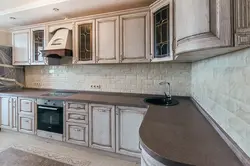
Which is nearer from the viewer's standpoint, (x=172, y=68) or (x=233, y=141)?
(x=233, y=141)

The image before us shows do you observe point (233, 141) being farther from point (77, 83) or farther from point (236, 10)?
point (77, 83)

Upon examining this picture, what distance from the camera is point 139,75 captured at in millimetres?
2957

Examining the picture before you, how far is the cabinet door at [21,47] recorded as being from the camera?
3.48 meters

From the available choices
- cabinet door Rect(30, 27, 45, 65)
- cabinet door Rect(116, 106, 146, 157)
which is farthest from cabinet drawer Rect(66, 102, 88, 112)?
cabinet door Rect(30, 27, 45, 65)

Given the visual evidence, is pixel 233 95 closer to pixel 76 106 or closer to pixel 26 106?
pixel 76 106

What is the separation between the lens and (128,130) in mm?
2371

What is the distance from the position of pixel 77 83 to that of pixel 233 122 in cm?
302

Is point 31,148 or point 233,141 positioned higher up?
point 233,141

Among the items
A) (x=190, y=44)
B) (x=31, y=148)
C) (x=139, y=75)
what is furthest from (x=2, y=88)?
(x=190, y=44)

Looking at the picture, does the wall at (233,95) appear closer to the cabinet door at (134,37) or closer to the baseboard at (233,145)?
the baseboard at (233,145)

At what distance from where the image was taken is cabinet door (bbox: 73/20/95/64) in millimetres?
2854

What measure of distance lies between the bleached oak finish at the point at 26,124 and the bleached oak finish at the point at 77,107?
0.96 meters

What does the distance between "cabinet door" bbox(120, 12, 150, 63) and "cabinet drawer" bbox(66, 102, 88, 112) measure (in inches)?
38.5

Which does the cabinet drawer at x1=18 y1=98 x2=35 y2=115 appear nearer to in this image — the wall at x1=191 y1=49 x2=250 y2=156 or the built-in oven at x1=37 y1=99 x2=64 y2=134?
the built-in oven at x1=37 y1=99 x2=64 y2=134
